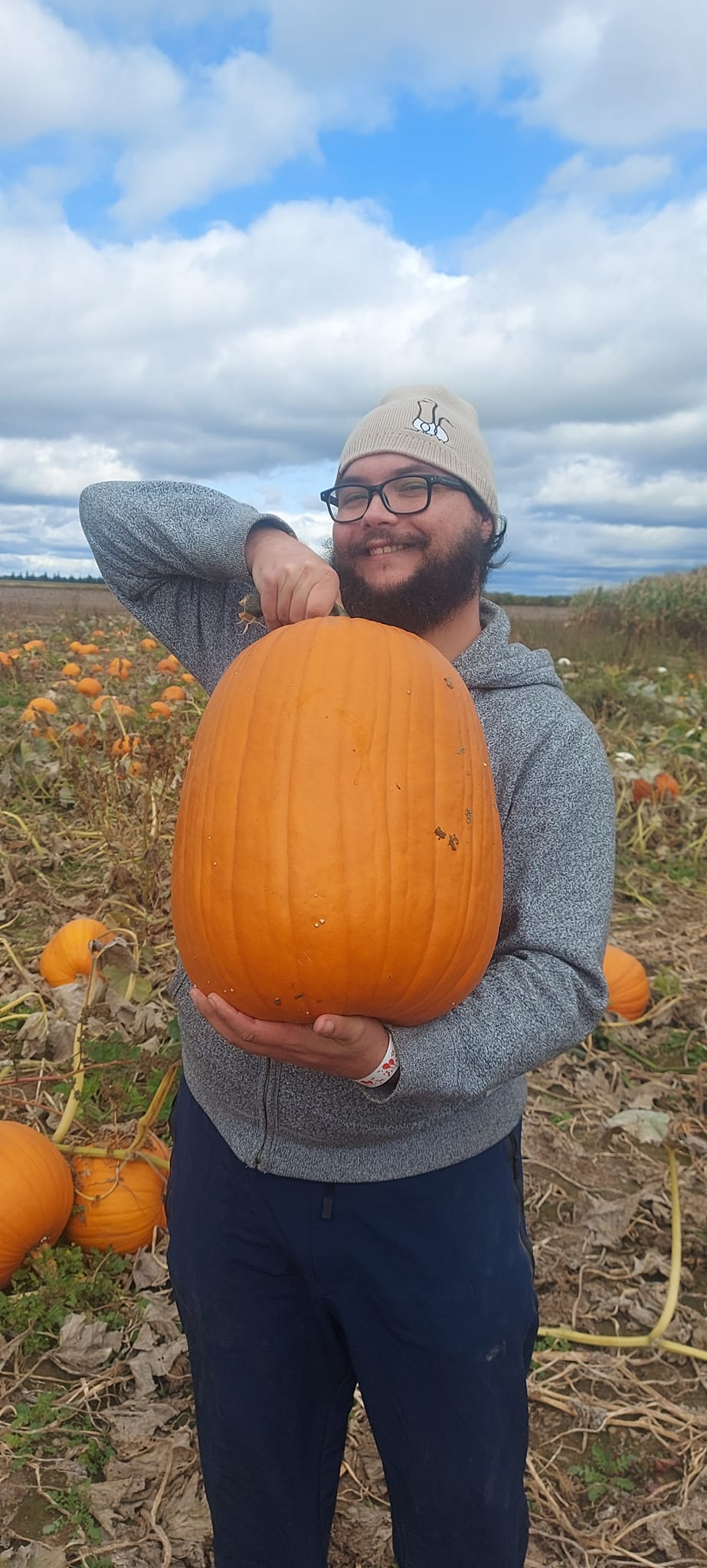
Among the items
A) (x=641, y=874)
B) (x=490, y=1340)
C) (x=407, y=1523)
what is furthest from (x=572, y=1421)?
(x=641, y=874)

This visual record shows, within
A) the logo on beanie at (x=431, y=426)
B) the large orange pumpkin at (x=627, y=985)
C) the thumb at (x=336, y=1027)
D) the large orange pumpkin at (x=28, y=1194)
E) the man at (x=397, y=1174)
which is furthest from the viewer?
the large orange pumpkin at (x=627, y=985)

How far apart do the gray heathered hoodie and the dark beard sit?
0.12 m

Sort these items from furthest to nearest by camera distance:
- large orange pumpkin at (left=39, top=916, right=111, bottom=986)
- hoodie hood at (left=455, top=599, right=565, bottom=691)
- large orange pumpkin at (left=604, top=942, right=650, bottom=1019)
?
large orange pumpkin at (left=604, top=942, right=650, bottom=1019)
large orange pumpkin at (left=39, top=916, right=111, bottom=986)
hoodie hood at (left=455, top=599, right=565, bottom=691)

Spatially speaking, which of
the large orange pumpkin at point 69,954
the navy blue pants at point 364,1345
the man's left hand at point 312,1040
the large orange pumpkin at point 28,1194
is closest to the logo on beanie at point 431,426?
the man's left hand at point 312,1040

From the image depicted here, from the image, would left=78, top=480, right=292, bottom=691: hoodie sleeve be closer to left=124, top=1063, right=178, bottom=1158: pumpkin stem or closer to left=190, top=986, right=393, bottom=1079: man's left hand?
left=190, top=986, right=393, bottom=1079: man's left hand

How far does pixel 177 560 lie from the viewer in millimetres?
2217

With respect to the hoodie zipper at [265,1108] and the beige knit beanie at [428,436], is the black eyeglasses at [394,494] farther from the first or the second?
the hoodie zipper at [265,1108]

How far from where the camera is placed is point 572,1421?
8.68 ft

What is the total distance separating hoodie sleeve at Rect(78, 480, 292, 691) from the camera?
2133 millimetres

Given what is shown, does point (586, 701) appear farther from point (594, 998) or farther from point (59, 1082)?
point (594, 998)

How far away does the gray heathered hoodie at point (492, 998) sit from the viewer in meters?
1.62

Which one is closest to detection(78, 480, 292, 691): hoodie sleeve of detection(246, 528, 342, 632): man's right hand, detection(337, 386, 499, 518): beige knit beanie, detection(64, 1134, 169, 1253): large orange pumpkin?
detection(246, 528, 342, 632): man's right hand

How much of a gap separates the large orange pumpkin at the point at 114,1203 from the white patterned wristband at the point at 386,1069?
68.9 inches

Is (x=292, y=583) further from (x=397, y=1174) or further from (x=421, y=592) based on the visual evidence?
(x=397, y=1174)
